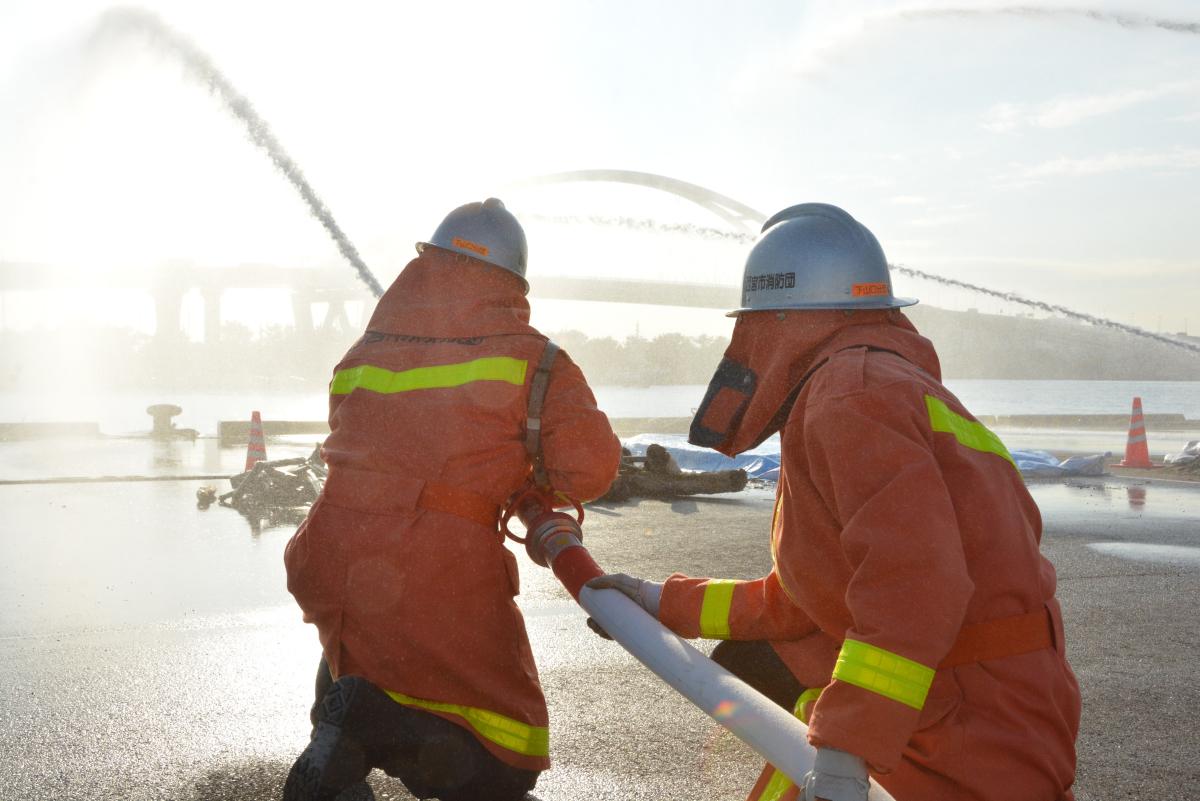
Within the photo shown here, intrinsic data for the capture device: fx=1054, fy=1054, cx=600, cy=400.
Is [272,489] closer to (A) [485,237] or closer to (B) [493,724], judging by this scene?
(A) [485,237]

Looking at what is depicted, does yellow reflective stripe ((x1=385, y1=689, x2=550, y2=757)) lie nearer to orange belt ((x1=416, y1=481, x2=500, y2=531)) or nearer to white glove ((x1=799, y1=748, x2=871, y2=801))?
orange belt ((x1=416, y1=481, x2=500, y2=531))

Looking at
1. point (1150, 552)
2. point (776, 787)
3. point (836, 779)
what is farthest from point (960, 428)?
point (1150, 552)

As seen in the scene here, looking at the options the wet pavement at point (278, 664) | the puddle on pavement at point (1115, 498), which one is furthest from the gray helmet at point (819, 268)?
the puddle on pavement at point (1115, 498)

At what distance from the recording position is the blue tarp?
1255 cm

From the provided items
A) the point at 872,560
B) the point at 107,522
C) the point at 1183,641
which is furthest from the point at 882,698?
the point at 107,522

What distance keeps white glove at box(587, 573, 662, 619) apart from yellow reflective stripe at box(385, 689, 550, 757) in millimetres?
406

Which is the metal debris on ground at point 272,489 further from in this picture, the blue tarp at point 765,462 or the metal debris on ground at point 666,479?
the blue tarp at point 765,462

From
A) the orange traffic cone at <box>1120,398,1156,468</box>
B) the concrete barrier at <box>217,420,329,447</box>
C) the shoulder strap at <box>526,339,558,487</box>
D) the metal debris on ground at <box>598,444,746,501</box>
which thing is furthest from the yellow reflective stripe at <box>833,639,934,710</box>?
the concrete barrier at <box>217,420,329,447</box>

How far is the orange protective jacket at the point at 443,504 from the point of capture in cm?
256

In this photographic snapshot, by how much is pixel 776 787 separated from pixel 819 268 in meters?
Result: 1.15

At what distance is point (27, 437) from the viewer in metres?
21.0

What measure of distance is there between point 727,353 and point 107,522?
793cm

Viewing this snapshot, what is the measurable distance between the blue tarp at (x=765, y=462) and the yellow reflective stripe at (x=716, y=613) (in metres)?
9.66

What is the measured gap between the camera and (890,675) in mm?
1813
